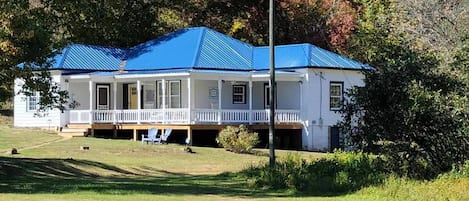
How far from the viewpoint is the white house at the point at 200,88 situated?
139 feet

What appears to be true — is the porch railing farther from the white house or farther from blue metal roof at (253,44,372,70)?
blue metal roof at (253,44,372,70)

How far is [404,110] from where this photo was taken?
69.2 feet

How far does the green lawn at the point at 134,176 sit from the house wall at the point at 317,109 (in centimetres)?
556

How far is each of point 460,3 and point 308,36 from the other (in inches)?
1171

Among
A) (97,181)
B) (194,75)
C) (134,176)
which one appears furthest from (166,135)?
(97,181)

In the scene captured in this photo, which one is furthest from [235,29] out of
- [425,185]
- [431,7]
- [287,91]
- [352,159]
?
[425,185]

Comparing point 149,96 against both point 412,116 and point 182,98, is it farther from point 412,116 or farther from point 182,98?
point 412,116

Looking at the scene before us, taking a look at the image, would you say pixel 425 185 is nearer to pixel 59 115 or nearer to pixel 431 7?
pixel 431 7

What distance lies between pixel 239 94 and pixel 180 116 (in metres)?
5.41

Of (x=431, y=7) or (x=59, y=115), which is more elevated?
(x=431, y=7)

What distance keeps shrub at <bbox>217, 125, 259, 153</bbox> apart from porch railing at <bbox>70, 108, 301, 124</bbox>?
2873mm

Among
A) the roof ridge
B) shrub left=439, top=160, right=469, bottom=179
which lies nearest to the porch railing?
the roof ridge

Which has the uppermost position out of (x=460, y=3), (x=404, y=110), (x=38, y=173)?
(x=460, y=3)

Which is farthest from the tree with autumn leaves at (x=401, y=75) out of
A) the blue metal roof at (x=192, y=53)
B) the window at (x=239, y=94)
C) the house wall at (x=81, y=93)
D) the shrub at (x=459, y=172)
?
the house wall at (x=81, y=93)
